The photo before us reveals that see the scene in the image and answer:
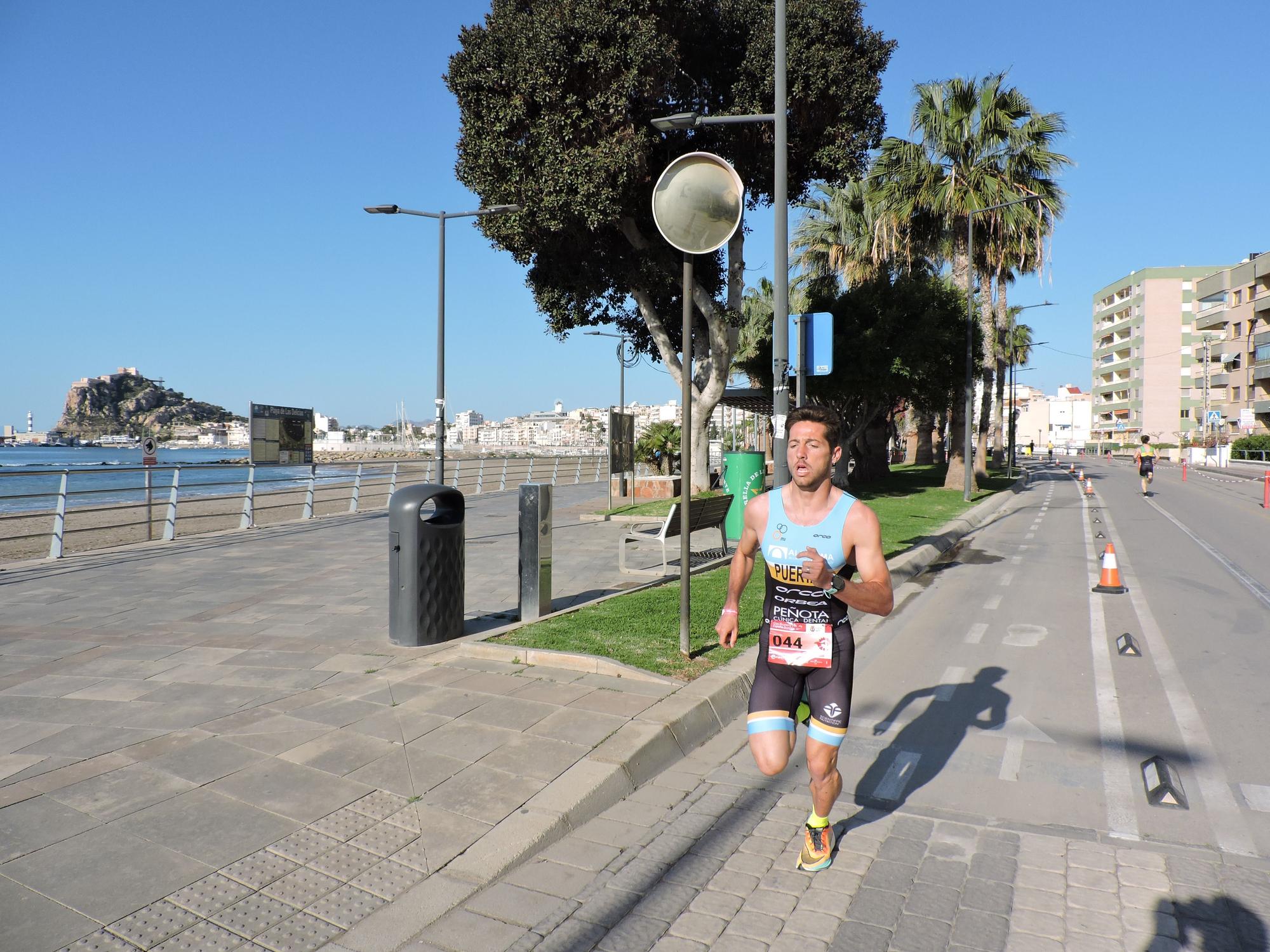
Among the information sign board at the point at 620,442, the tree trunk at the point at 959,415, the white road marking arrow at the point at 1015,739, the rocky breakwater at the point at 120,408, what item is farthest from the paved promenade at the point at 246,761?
the rocky breakwater at the point at 120,408

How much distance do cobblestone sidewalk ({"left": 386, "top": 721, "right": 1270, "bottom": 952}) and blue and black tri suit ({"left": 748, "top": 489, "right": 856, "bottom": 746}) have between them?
1.89ft

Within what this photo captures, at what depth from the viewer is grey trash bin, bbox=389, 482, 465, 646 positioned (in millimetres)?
6422

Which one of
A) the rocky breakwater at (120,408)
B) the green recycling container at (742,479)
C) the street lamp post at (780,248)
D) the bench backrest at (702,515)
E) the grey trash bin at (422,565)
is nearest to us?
the grey trash bin at (422,565)

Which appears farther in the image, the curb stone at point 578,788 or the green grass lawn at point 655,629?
the green grass lawn at point 655,629

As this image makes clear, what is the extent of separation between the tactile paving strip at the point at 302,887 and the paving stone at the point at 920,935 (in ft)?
6.49

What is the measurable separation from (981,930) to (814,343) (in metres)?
7.26

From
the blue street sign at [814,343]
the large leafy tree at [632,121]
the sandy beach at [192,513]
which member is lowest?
the sandy beach at [192,513]

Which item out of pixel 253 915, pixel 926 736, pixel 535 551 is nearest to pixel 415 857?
pixel 253 915

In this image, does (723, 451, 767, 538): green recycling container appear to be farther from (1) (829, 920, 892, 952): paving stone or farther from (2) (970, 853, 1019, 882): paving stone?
(1) (829, 920, 892, 952): paving stone

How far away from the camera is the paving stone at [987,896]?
3.05m

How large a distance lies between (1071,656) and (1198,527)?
13.0 metres

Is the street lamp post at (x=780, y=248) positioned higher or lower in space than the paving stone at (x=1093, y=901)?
higher

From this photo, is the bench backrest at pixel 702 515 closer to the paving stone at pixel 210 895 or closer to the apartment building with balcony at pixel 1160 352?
the paving stone at pixel 210 895

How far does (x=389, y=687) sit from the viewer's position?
5.38 m
